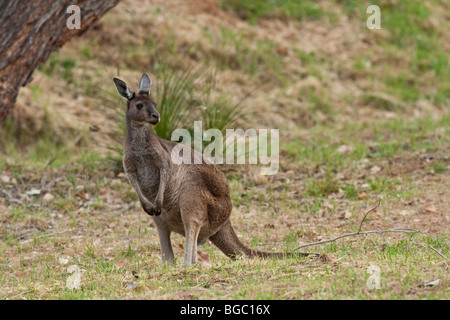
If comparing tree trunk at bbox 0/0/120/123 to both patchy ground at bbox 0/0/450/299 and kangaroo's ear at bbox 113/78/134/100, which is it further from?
kangaroo's ear at bbox 113/78/134/100

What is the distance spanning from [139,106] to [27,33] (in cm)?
234

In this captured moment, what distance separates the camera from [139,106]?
183 inches

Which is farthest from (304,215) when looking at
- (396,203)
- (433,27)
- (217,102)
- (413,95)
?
(433,27)

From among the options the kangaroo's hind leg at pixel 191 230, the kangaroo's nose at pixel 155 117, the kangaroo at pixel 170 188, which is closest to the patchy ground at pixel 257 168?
the kangaroo's hind leg at pixel 191 230

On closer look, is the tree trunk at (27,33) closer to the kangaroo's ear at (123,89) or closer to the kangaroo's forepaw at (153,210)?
the kangaroo's ear at (123,89)

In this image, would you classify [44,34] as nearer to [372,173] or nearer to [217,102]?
[217,102]

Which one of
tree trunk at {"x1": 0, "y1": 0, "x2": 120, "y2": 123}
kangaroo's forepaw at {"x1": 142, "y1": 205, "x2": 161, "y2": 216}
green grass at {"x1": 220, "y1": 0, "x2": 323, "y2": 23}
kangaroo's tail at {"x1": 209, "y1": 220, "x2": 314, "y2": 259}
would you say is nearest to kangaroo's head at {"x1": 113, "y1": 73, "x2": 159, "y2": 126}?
kangaroo's forepaw at {"x1": 142, "y1": 205, "x2": 161, "y2": 216}

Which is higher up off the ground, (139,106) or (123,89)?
(123,89)

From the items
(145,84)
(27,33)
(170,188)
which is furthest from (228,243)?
(27,33)

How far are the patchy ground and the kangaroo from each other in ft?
1.27

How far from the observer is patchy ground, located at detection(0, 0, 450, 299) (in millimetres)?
4082

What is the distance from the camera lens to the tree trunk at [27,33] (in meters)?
6.34

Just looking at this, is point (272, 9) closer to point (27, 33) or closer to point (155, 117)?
point (27, 33)

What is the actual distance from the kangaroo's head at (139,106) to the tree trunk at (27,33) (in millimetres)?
2179
